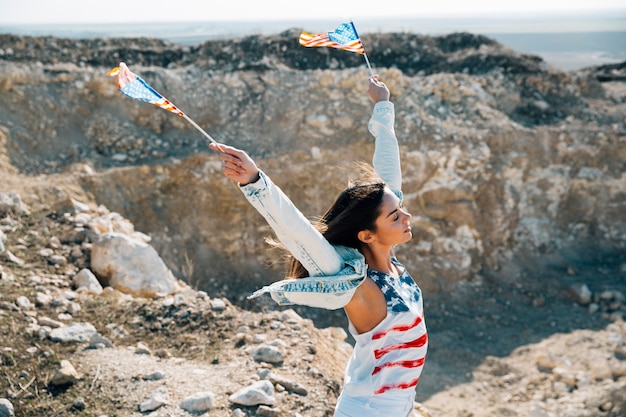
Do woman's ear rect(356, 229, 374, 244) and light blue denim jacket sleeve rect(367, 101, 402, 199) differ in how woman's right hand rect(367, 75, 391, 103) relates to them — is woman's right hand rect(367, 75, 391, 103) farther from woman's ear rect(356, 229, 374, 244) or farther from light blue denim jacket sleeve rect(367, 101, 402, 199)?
woman's ear rect(356, 229, 374, 244)

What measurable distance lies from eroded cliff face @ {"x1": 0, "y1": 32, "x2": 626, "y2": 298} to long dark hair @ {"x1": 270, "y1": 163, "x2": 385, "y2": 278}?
19.7 ft

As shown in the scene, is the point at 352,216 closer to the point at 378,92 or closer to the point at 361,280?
the point at 361,280

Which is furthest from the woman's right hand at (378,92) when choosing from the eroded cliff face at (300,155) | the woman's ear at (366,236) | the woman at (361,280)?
the eroded cliff face at (300,155)

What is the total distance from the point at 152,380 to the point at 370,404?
1949 mm

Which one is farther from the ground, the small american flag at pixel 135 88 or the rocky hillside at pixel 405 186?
the small american flag at pixel 135 88

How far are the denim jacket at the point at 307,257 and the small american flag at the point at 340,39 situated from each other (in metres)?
1.68

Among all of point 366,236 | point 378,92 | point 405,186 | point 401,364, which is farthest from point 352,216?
point 405,186

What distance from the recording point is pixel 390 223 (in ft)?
8.95

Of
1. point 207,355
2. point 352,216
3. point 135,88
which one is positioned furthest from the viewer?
point 207,355

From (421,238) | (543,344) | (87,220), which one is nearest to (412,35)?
(421,238)

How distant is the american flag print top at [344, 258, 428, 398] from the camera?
2.58 meters

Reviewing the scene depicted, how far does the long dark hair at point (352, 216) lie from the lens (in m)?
2.71

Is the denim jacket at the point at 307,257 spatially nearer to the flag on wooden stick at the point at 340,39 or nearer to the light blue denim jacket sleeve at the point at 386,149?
the light blue denim jacket sleeve at the point at 386,149

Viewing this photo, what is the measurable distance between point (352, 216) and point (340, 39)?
1.65m
